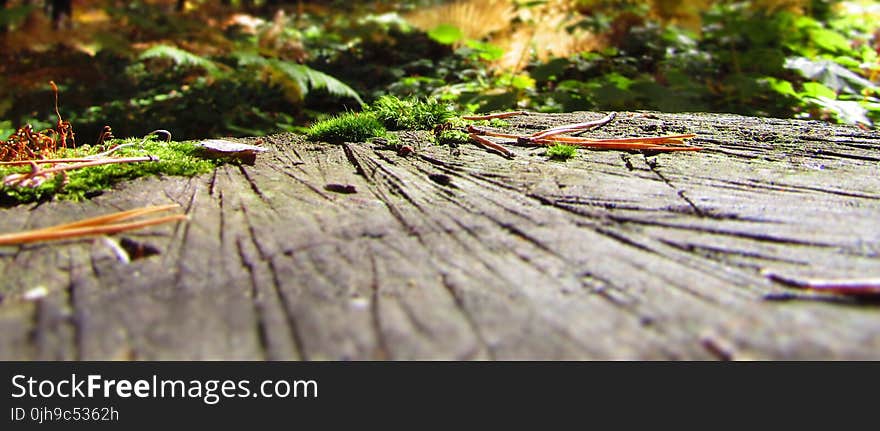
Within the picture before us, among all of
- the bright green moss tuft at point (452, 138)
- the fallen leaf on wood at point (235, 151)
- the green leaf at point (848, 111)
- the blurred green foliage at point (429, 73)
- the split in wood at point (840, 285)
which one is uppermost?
the split in wood at point (840, 285)

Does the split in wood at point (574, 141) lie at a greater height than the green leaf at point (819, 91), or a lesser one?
greater

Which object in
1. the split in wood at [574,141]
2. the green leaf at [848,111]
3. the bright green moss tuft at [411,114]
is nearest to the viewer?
the split in wood at [574,141]

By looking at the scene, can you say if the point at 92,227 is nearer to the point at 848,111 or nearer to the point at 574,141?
the point at 574,141

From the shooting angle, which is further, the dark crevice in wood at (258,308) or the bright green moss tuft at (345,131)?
the bright green moss tuft at (345,131)

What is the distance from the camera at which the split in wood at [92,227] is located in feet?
3.66

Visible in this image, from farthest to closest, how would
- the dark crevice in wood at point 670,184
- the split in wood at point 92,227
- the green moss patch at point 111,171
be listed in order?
the green moss patch at point 111,171 < the dark crevice in wood at point 670,184 < the split in wood at point 92,227

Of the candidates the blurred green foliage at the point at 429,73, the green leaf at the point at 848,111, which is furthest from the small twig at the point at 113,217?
the green leaf at the point at 848,111

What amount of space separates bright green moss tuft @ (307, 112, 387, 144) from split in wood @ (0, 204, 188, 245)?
0.78 m

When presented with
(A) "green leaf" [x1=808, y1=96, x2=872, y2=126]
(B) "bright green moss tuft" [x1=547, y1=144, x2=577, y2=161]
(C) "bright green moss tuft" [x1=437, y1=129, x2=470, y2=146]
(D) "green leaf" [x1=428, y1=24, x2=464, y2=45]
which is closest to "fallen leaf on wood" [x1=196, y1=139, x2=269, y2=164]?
(C) "bright green moss tuft" [x1=437, y1=129, x2=470, y2=146]

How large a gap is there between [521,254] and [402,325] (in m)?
0.31

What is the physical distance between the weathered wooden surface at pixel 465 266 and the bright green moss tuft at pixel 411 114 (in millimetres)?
586

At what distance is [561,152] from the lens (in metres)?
1.71

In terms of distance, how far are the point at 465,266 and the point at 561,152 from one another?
81 centimetres

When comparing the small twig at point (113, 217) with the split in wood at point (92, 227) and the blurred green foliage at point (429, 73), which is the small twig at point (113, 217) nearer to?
the split in wood at point (92, 227)
